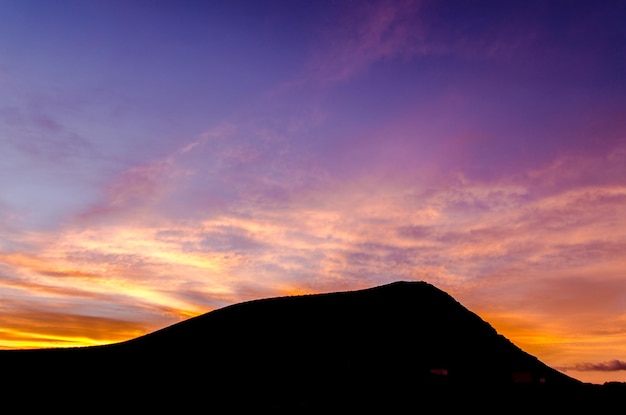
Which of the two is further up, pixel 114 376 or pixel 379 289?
pixel 379 289

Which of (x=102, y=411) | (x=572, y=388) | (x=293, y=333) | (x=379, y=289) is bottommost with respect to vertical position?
(x=102, y=411)

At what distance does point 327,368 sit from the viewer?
19.2 meters

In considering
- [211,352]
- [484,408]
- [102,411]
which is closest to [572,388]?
[484,408]

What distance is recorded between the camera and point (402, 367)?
1889 cm

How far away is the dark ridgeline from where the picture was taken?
18.6 m

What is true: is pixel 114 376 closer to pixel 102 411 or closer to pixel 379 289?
pixel 102 411

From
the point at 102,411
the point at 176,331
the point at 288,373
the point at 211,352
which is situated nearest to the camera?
the point at 288,373

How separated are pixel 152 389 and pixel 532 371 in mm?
14351

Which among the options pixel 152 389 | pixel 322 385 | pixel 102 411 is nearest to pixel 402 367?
pixel 322 385

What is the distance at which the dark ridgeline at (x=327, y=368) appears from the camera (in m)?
18.6

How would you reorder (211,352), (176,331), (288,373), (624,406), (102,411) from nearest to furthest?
1. (624,406)
2. (288,373)
3. (102,411)
4. (211,352)
5. (176,331)

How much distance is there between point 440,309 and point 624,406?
6.80 m

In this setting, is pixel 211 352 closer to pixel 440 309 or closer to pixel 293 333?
pixel 293 333

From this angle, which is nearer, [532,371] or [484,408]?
[484,408]
